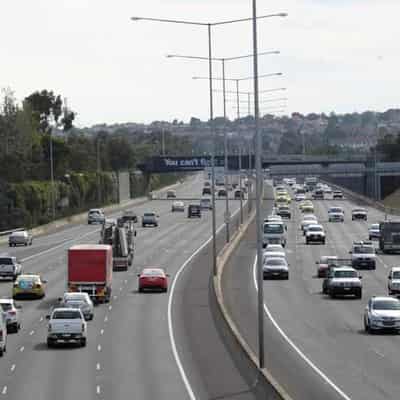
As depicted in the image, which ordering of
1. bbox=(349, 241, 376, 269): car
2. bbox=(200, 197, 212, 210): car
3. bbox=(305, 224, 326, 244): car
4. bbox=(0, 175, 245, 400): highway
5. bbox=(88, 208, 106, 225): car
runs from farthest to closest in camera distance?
bbox=(200, 197, 212, 210): car < bbox=(88, 208, 106, 225): car < bbox=(305, 224, 326, 244): car < bbox=(349, 241, 376, 269): car < bbox=(0, 175, 245, 400): highway

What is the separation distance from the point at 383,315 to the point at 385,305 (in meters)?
0.47

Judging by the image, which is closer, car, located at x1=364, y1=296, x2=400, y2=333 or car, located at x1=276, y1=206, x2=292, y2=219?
car, located at x1=364, y1=296, x2=400, y2=333

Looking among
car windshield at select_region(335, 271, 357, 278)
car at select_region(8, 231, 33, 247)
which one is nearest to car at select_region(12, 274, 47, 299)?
car windshield at select_region(335, 271, 357, 278)

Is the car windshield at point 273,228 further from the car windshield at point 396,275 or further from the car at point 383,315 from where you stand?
the car at point 383,315

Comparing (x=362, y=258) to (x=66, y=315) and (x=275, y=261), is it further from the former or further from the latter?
(x=66, y=315)

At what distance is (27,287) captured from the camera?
59.5m

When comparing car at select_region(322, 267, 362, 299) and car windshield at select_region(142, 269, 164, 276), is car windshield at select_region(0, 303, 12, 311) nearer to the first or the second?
car windshield at select_region(142, 269, 164, 276)

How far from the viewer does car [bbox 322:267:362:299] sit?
197ft

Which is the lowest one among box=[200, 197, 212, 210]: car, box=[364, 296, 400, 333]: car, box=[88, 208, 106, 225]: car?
box=[200, 197, 212, 210]: car

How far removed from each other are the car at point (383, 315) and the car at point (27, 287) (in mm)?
18353

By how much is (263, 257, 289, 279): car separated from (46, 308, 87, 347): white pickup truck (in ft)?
93.2

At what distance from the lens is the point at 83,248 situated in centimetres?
5750

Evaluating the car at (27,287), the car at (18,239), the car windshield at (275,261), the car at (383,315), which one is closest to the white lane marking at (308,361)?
the car at (383,315)

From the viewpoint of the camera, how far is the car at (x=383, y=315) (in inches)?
1794
